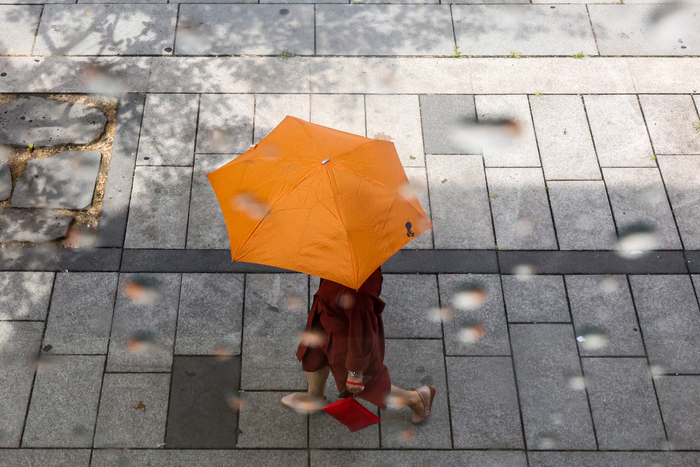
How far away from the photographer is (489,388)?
4.27 metres

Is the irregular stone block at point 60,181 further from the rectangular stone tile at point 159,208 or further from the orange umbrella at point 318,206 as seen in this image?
the orange umbrella at point 318,206

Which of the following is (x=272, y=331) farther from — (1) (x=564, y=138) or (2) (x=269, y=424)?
(1) (x=564, y=138)

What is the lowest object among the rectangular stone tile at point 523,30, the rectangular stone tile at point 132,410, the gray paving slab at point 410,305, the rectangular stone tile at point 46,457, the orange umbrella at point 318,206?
the rectangular stone tile at point 46,457

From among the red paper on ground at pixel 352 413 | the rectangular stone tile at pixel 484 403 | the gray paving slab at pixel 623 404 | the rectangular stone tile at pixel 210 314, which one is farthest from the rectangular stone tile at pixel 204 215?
the gray paving slab at pixel 623 404

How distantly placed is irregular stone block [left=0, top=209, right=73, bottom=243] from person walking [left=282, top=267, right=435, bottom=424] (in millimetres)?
2835

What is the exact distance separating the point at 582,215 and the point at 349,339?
3101 mm

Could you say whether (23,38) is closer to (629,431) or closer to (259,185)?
(259,185)

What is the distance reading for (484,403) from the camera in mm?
4219

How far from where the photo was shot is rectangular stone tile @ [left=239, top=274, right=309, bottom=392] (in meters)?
4.29

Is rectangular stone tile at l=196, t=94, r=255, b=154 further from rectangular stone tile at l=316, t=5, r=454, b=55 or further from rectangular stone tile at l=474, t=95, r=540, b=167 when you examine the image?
rectangular stone tile at l=474, t=95, r=540, b=167

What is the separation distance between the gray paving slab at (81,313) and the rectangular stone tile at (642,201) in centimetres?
467

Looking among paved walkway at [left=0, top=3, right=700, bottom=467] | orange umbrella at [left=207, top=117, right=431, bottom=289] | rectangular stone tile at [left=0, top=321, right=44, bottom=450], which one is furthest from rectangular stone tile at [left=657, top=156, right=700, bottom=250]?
rectangular stone tile at [left=0, top=321, right=44, bottom=450]

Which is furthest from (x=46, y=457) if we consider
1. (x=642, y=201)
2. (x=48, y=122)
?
(x=642, y=201)

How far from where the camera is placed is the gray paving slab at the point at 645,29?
597cm
